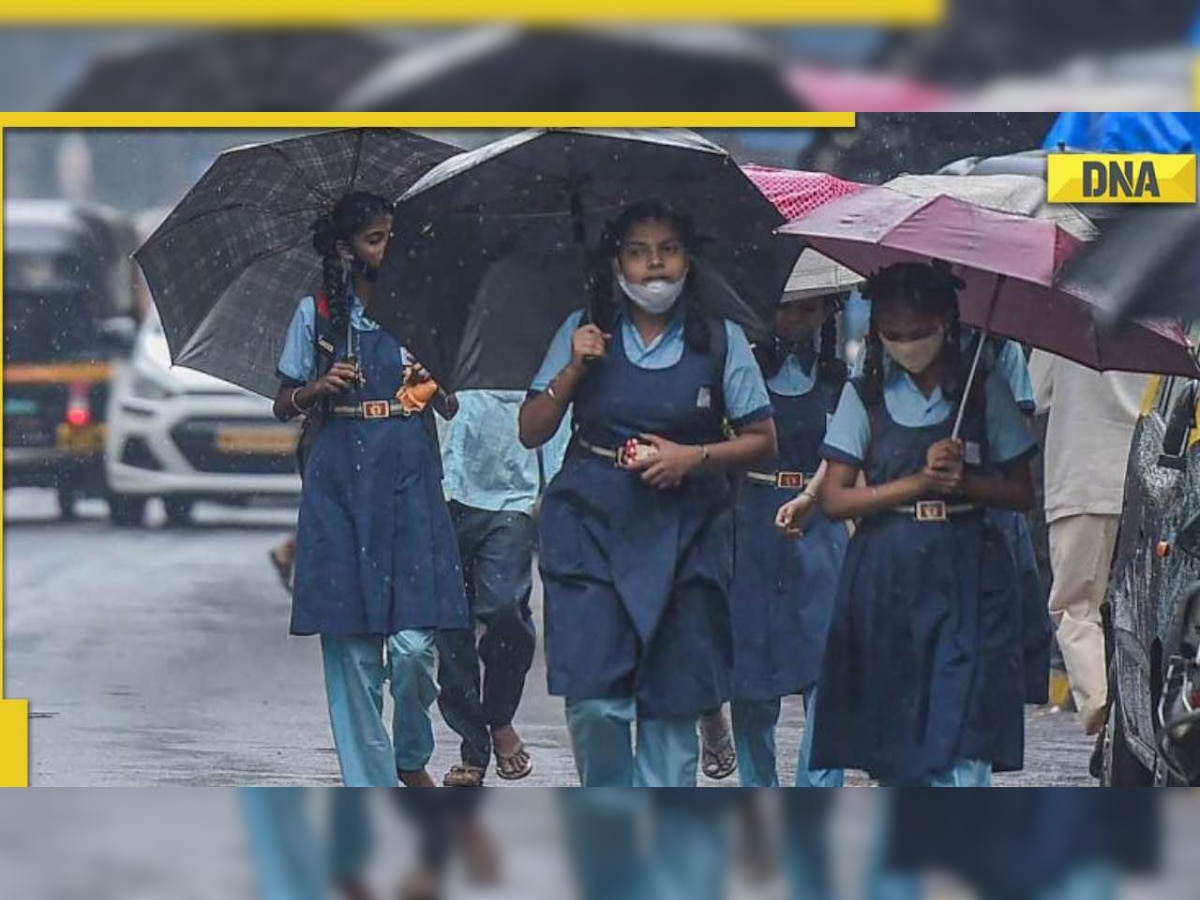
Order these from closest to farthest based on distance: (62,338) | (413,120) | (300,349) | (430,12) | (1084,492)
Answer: (430,12) → (413,120) → (62,338) → (1084,492) → (300,349)

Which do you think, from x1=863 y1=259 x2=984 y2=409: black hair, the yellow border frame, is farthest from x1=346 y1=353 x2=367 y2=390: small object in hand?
x1=863 y1=259 x2=984 y2=409: black hair

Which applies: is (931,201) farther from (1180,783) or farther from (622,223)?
(1180,783)

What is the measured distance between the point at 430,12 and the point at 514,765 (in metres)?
1.62

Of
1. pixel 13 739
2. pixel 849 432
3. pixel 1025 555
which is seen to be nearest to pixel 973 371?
pixel 849 432

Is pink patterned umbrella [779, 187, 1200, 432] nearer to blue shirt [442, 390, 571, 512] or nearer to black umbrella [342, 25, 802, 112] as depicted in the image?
black umbrella [342, 25, 802, 112]

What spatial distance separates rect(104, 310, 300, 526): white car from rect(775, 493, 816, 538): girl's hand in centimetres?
106

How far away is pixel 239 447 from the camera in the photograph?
687cm

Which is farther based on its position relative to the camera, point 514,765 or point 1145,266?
point 514,765

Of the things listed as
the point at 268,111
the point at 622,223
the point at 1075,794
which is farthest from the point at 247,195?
the point at 1075,794

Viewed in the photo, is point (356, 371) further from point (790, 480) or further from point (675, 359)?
point (790, 480)

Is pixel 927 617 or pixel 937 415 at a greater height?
pixel 937 415

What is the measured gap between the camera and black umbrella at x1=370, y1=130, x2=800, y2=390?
22.0 ft

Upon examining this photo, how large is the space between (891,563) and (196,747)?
5.07ft

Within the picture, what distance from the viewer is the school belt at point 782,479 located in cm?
693
